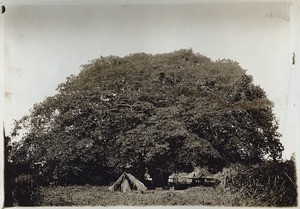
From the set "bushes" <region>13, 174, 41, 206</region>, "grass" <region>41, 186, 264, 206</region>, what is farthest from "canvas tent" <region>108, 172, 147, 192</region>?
"bushes" <region>13, 174, 41, 206</region>

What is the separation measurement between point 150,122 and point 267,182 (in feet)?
1.44

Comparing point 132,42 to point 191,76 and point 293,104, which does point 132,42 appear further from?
point 293,104

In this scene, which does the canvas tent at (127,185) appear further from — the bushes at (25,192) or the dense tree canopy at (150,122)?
the bushes at (25,192)

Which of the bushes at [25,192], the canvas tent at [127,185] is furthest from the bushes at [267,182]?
the bushes at [25,192]

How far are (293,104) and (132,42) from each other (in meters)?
0.57

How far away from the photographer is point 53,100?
1.85m

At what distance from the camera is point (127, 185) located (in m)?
1.83

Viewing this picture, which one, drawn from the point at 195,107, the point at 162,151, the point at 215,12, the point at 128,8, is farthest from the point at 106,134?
the point at 215,12

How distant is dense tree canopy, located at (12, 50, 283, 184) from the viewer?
185 centimetres

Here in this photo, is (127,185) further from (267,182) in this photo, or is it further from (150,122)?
(267,182)

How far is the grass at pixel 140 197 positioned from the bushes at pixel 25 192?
1.0 inches

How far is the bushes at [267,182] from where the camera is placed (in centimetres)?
184

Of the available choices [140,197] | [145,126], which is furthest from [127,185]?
[145,126]

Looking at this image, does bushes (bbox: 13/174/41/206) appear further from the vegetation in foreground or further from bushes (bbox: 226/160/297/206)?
bushes (bbox: 226/160/297/206)
